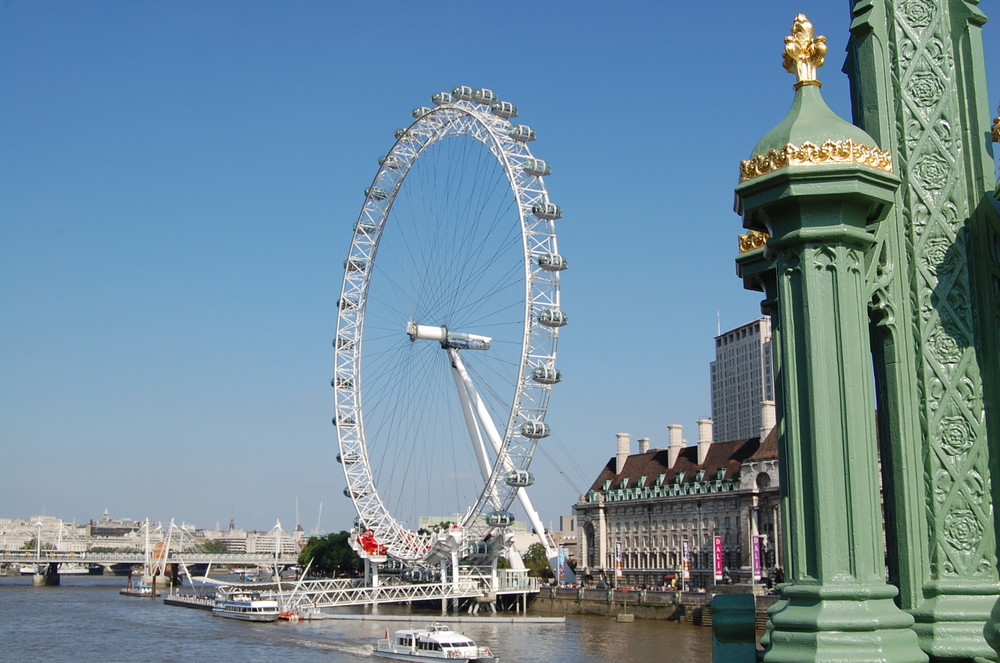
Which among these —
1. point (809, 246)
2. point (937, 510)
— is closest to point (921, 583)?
point (937, 510)

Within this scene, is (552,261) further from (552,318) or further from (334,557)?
(334,557)

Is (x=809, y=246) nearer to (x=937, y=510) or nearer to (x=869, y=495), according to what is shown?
(x=869, y=495)

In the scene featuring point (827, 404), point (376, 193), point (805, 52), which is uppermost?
point (376, 193)

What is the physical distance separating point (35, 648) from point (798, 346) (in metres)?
45.1

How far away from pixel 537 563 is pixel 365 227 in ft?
141

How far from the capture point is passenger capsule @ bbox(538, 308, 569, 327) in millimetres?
52125

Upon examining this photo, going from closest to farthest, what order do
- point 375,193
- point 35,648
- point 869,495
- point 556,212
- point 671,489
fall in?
point 869,495 < point 35,648 < point 556,212 < point 375,193 < point 671,489

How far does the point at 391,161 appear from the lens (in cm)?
6019

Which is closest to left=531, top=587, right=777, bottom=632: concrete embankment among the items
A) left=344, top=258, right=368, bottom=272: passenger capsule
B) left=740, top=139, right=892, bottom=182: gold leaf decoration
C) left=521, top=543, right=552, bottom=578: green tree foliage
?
left=521, top=543, right=552, bottom=578: green tree foliage

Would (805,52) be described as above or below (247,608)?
above

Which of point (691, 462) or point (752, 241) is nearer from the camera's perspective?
point (752, 241)

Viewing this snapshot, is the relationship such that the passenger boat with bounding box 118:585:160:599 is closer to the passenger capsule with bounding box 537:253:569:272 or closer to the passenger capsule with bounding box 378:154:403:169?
the passenger capsule with bounding box 378:154:403:169

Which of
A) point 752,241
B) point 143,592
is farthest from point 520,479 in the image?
point 143,592

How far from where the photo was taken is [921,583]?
6145 mm
